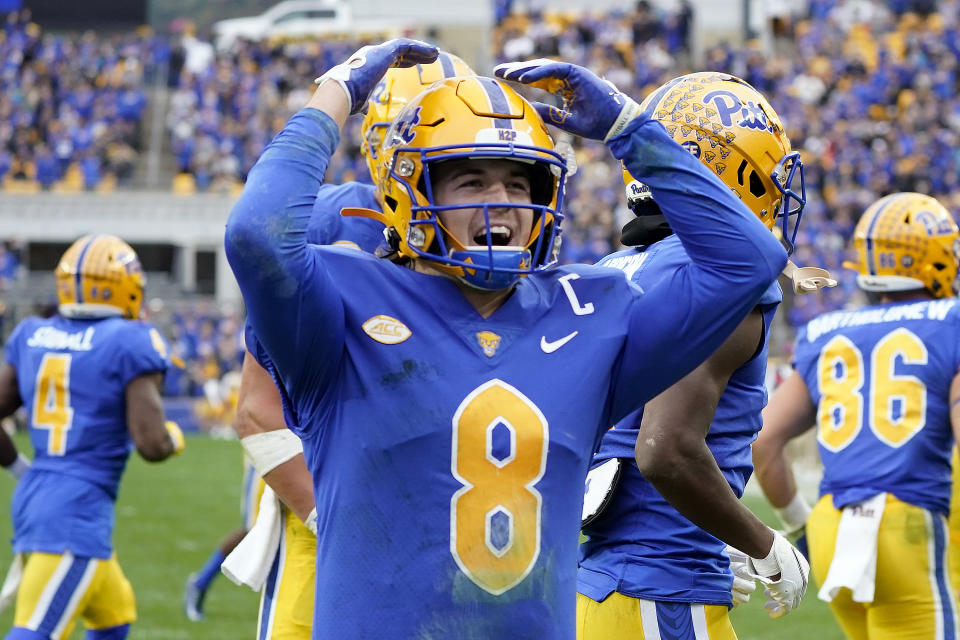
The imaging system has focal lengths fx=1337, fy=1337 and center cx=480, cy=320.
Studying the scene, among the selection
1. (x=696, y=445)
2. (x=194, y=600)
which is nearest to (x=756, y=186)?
(x=696, y=445)

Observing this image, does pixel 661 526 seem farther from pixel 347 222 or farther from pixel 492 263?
pixel 347 222

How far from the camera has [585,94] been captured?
2424 mm

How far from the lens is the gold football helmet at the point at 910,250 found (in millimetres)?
4836

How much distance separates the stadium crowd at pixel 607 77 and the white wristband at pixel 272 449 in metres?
16.7

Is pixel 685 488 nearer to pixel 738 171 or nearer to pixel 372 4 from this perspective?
pixel 738 171

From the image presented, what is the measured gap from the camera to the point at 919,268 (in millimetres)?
4840

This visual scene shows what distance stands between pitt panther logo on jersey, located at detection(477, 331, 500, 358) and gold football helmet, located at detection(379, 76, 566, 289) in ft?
0.27

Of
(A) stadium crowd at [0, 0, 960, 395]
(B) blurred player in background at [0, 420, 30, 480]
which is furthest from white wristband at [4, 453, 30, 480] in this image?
(A) stadium crowd at [0, 0, 960, 395]

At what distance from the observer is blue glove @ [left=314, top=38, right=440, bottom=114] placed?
2402 millimetres

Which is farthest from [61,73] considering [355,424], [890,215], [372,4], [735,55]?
[355,424]

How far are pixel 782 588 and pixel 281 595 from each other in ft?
4.65

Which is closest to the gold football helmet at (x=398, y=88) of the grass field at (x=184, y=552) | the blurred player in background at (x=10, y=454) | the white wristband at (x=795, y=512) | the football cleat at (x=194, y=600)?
the white wristband at (x=795, y=512)

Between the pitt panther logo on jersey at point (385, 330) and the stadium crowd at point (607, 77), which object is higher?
the pitt panther logo on jersey at point (385, 330)

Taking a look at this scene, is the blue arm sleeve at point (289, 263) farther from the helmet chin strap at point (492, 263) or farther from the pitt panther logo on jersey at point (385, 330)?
the helmet chin strap at point (492, 263)
